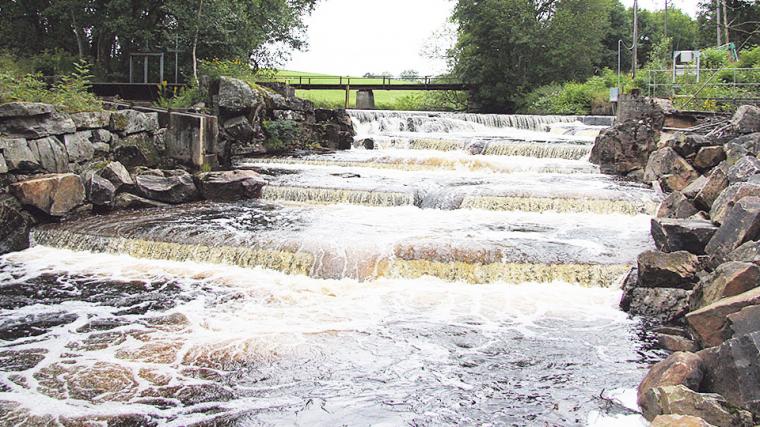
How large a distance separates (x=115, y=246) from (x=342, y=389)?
251 inches

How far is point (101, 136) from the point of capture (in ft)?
46.7

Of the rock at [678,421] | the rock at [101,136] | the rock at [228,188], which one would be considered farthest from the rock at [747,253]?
the rock at [101,136]

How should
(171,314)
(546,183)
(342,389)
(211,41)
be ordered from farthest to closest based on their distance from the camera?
(211,41) → (546,183) → (171,314) → (342,389)

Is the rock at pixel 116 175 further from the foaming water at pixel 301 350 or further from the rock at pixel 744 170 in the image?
the rock at pixel 744 170

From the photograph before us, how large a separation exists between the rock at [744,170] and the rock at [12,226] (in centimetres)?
1182

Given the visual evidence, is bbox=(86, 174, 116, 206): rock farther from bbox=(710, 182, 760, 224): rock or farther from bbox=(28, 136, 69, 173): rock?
bbox=(710, 182, 760, 224): rock

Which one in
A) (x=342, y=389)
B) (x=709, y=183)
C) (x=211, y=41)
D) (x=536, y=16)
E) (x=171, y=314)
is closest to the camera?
(x=342, y=389)

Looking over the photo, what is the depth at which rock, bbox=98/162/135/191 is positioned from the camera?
13625 mm

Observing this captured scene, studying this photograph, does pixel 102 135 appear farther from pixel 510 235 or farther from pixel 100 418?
pixel 100 418

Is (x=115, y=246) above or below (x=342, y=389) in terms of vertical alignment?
above

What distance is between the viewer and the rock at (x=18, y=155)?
1195cm

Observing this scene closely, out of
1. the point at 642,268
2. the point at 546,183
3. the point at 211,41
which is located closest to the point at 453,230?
the point at 642,268

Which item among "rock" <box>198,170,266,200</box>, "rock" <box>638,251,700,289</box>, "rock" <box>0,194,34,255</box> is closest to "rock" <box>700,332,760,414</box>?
"rock" <box>638,251,700,289</box>

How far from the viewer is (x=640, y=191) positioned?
14.8m
